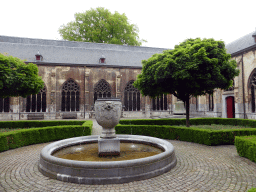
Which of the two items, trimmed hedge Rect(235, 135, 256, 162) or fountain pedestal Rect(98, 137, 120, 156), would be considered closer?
trimmed hedge Rect(235, 135, 256, 162)

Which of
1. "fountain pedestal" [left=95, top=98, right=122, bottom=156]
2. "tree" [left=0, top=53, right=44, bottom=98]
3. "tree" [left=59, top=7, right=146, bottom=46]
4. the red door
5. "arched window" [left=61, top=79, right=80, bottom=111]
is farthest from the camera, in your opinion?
"tree" [left=59, top=7, right=146, bottom=46]

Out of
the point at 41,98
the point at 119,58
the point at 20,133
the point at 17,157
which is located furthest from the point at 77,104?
the point at 17,157

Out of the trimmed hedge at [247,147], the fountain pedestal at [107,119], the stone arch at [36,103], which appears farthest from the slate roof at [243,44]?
the stone arch at [36,103]

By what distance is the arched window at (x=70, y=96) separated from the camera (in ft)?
73.5

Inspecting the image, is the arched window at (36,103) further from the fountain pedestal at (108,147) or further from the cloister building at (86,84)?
the fountain pedestal at (108,147)

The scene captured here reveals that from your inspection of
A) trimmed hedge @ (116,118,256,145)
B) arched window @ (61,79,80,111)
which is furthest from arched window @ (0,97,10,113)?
trimmed hedge @ (116,118,256,145)

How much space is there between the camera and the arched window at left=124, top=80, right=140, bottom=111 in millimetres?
24472

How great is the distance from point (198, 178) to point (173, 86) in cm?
667

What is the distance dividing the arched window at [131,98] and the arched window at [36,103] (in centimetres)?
1126

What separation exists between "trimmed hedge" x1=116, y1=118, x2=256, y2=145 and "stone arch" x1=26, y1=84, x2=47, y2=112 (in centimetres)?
1481

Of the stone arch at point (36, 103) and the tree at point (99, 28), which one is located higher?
the tree at point (99, 28)

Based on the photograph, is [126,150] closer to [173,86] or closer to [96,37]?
[173,86]

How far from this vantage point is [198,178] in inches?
169

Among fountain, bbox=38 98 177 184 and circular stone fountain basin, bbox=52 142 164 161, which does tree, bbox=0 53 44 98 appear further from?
circular stone fountain basin, bbox=52 142 164 161
